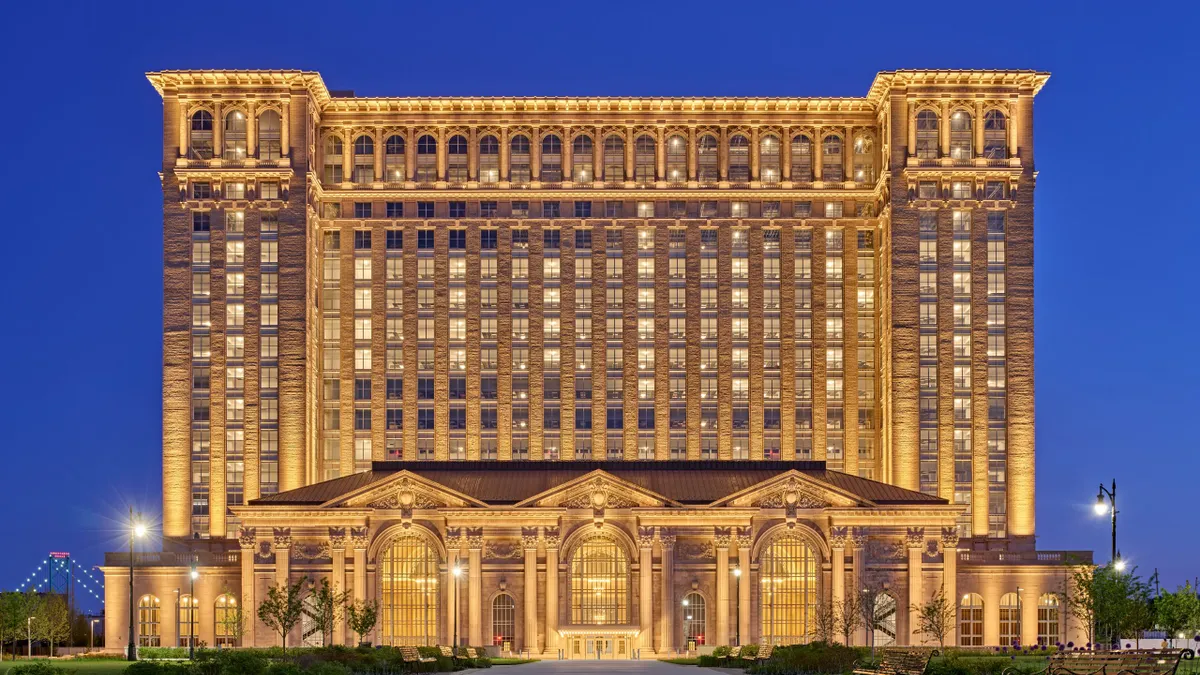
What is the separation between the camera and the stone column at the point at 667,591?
143875 mm

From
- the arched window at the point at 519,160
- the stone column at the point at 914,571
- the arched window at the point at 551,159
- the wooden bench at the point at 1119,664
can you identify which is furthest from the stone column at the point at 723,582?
the wooden bench at the point at 1119,664

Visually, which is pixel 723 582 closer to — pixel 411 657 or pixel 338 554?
pixel 338 554

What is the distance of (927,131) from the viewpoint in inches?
6698

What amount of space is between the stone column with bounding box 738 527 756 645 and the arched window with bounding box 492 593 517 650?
20161 mm

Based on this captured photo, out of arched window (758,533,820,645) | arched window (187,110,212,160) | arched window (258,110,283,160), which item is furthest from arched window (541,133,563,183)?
arched window (758,533,820,645)

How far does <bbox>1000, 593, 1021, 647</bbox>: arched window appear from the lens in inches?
6112

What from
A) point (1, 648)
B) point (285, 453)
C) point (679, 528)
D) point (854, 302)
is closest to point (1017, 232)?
point (854, 302)

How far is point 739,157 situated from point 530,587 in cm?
5693

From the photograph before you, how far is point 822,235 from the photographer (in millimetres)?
174125

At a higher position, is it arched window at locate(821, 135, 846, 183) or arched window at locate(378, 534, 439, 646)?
arched window at locate(821, 135, 846, 183)

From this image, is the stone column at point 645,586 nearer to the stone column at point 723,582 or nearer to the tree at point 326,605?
the stone column at point 723,582

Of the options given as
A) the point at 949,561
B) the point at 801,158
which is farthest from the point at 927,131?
the point at 949,561

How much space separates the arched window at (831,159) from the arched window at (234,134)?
6157 centimetres

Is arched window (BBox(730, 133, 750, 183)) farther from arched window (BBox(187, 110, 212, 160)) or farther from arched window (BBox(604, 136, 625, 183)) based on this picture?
arched window (BBox(187, 110, 212, 160))
